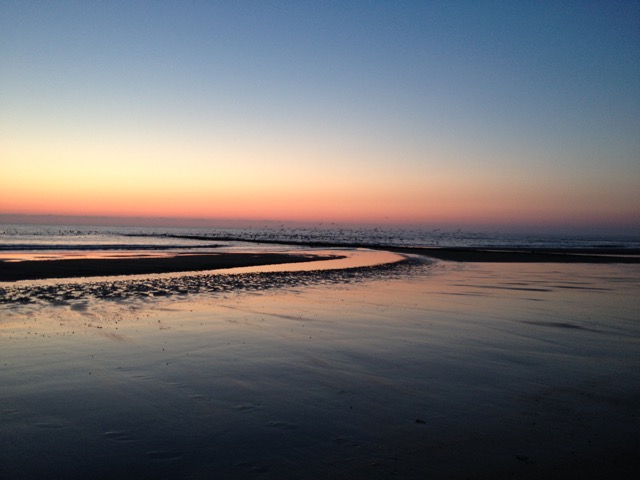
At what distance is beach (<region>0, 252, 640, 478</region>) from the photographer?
191 inches

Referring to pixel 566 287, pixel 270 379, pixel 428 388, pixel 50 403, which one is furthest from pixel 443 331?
pixel 566 287

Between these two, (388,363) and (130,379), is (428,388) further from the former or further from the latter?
(130,379)

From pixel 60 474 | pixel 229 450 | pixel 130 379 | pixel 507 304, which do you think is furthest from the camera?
pixel 507 304

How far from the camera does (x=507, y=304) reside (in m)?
15.5

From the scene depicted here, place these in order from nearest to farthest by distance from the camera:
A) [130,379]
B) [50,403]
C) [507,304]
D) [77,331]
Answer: [50,403], [130,379], [77,331], [507,304]

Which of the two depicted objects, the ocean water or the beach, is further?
the ocean water

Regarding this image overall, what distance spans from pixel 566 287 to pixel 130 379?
63.3 feet

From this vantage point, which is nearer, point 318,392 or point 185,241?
point 318,392

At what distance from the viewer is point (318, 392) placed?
Answer: 699cm

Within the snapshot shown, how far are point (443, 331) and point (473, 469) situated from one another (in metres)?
6.86

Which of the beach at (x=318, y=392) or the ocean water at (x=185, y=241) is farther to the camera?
the ocean water at (x=185, y=241)

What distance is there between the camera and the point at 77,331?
11000 mm

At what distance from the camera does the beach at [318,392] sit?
15.9 ft

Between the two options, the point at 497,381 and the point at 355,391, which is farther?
the point at 497,381
